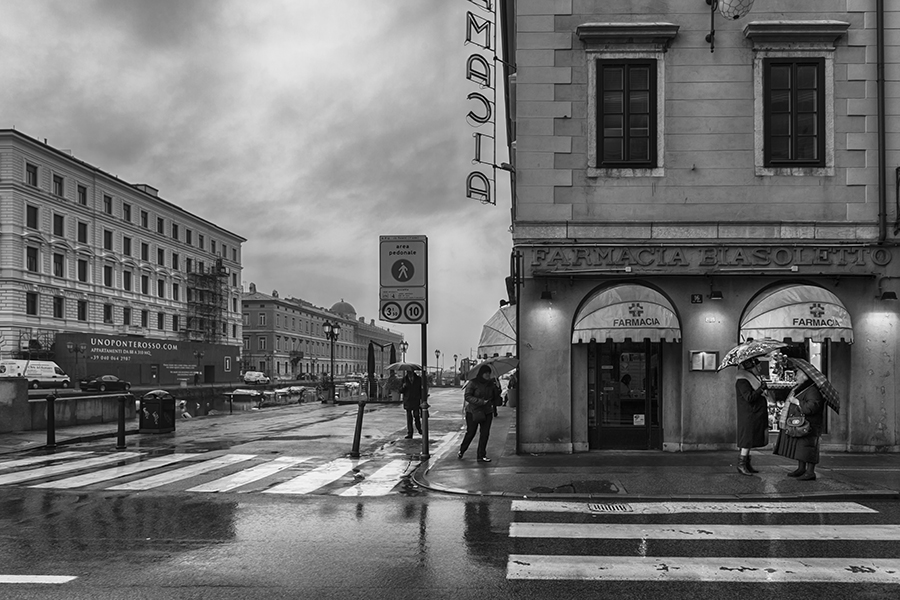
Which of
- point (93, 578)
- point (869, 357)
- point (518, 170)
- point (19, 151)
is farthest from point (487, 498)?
point (19, 151)

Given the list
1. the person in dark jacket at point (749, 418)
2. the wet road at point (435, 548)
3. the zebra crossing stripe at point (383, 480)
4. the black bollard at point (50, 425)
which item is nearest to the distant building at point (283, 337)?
the black bollard at point (50, 425)

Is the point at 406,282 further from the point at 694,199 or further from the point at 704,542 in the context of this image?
the point at 704,542

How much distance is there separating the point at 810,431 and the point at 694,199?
17.2 feet

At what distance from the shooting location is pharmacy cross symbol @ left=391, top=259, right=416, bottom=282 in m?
14.3

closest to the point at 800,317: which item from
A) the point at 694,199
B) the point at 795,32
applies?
the point at 694,199

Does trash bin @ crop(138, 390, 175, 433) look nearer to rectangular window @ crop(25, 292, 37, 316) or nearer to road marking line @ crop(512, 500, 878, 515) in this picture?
road marking line @ crop(512, 500, 878, 515)

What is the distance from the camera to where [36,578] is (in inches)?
251

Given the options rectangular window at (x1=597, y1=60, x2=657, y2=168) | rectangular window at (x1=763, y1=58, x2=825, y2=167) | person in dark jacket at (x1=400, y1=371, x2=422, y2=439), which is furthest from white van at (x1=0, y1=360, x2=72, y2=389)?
rectangular window at (x1=763, y1=58, x2=825, y2=167)

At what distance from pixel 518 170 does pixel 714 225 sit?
3.96 meters

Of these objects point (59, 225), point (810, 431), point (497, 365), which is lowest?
point (810, 431)

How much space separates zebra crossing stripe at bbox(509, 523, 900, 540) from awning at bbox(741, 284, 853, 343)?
18.9 ft

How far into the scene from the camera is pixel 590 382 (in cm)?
1427

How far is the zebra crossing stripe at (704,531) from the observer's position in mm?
7719

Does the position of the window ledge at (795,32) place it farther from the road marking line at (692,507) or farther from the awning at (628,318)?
the road marking line at (692,507)
